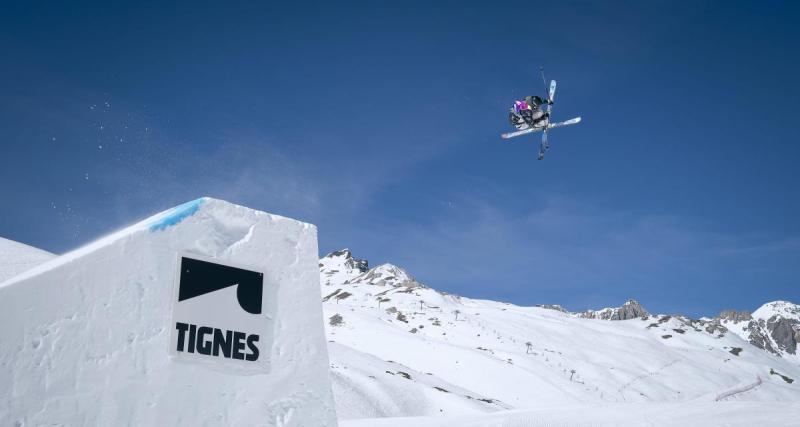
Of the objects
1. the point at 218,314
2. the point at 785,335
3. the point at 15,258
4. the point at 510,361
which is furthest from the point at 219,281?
the point at 785,335

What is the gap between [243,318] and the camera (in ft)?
12.7

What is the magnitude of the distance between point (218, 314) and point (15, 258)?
9.23 ft

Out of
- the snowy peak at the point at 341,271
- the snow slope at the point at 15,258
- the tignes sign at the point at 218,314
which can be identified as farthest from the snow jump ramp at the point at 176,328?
the snowy peak at the point at 341,271

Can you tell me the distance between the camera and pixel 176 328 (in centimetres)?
351

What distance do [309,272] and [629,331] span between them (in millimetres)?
97170

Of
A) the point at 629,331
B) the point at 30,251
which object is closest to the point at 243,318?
the point at 30,251

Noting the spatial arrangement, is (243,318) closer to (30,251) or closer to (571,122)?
(30,251)

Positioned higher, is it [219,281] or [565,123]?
[565,123]

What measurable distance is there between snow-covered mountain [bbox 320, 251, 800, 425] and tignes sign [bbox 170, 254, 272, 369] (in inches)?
834

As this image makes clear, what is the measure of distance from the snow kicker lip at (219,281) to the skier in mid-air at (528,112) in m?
20.7

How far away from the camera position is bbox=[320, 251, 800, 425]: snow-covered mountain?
31297mm

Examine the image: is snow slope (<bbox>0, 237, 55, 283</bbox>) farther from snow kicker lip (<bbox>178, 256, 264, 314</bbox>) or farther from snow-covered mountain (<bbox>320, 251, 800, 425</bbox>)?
snow-covered mountain (<bbox>320, 251, 800, 425</bbox>)

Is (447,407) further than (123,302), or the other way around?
(447,407)

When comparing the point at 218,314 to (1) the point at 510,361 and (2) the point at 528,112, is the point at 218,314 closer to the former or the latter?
(2) the point at 528,112
